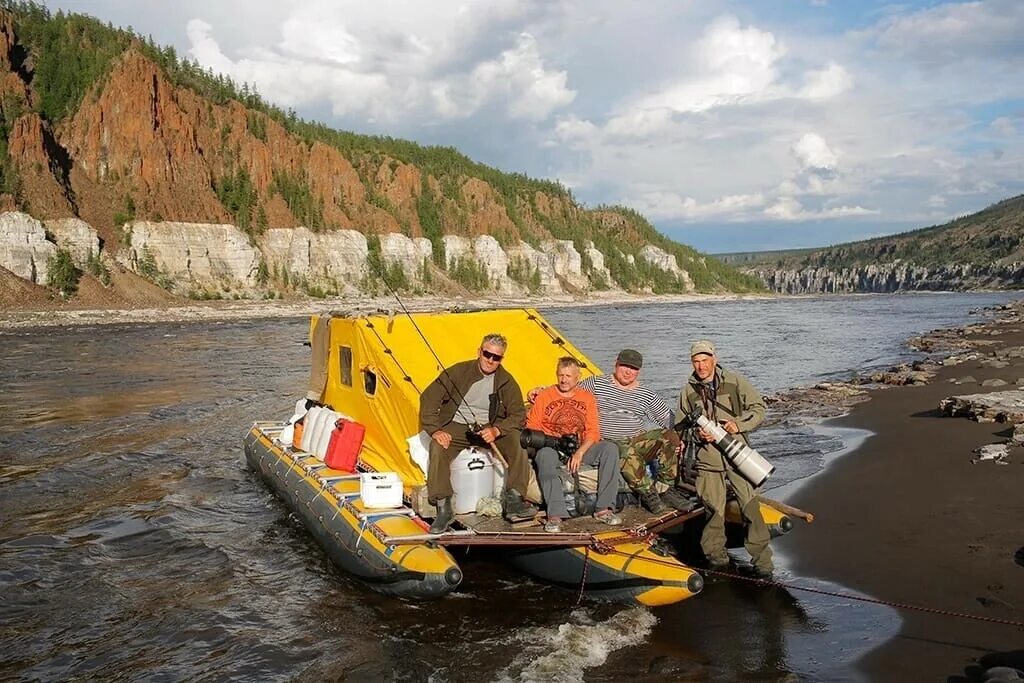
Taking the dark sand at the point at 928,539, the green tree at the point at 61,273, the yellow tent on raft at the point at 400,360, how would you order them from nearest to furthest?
the dark sand at the point at 928,539
the yellow tent on raft at the point at 400,360
the green tree at the point at 61,273

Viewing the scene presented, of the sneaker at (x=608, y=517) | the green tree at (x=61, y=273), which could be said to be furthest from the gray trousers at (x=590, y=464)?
the green tree at (x=61, y=273)

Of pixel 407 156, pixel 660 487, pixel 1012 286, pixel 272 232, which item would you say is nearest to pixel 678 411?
pixel 660 487

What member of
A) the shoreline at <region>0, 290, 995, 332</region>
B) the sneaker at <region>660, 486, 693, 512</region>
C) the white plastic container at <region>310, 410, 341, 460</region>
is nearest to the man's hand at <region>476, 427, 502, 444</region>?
the sneaker at <region>660, 486, 693, 512</region>

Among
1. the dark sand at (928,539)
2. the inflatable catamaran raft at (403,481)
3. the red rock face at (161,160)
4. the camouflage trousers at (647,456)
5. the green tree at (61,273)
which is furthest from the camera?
the red rock face at (161,160)

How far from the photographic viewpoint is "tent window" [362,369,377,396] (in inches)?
384

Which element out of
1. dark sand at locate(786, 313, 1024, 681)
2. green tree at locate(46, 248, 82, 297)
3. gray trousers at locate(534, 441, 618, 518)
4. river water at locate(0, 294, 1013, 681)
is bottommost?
river water at locate(0, 294, 1013, 681)

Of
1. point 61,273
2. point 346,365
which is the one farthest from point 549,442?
point 61,273

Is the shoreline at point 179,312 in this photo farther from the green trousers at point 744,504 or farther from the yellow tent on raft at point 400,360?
the green trousers at point 744,504

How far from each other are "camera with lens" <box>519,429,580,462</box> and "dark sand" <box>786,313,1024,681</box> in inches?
101

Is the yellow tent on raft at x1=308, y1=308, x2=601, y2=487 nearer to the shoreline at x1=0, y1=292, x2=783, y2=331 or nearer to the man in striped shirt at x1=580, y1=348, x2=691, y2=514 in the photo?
the man in striped shirt at x1=580, y1=348, x2=691, y2=514

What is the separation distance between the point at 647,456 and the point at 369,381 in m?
3.83

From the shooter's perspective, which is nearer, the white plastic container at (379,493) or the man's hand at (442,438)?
the man's hand at (442,438)

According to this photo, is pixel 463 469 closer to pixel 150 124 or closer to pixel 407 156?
pixel 150 124

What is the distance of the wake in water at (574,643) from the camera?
6.07 m
